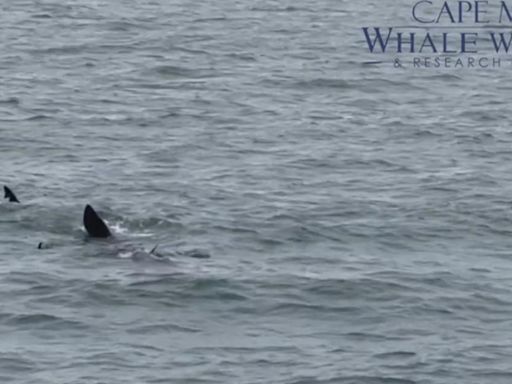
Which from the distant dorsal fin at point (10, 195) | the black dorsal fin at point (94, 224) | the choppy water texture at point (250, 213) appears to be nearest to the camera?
the choppy water texture at point (250, 213)

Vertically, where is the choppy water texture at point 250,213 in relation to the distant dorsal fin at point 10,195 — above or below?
below

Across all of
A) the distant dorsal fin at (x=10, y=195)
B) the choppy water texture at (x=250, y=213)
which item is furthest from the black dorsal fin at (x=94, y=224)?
the distant dorsal fin at (x=10, y=195)

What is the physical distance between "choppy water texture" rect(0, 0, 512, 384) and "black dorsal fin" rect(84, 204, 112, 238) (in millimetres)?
253

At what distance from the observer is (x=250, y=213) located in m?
31.7

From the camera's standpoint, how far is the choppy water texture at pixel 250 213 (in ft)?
80.4

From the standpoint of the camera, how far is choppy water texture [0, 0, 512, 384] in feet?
80.4

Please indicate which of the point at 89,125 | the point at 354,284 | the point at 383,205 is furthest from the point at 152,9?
the point at 354,284

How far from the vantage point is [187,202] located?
106 ft

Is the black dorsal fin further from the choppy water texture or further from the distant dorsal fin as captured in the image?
the distant dorsal fin

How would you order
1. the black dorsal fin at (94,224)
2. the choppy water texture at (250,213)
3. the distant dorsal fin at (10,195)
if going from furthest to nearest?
the distant dorsal fin at (10,195), the black dorsal fin at (94,224), the choppy water texture at (250,213)

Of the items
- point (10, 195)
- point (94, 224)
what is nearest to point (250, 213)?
point (94, 224)

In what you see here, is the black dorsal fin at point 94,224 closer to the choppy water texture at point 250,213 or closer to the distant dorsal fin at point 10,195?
the choppy water texture at point 250,213

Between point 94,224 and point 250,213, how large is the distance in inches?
140

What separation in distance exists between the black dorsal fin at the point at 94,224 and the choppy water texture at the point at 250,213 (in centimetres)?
25
